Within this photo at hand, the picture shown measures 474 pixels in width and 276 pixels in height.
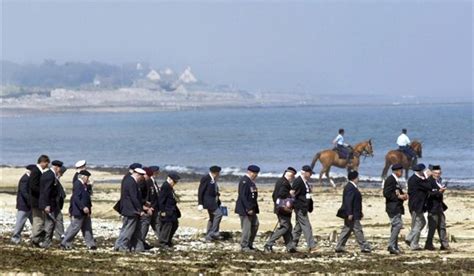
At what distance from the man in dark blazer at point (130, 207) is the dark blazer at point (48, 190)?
1234 millimetres

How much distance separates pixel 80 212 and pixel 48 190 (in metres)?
0.69

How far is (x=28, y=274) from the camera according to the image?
17.4 meters

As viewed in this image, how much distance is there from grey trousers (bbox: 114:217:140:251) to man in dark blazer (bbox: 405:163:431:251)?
5038mm

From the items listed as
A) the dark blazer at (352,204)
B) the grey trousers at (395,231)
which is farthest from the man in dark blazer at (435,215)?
the dark blazer at (352,204)


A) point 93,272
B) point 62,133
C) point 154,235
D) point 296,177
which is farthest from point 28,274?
point 62,133

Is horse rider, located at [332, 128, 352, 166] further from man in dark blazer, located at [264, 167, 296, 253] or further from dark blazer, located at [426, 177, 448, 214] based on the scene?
man in dark blazer, located at [264, 167, 296, 253]

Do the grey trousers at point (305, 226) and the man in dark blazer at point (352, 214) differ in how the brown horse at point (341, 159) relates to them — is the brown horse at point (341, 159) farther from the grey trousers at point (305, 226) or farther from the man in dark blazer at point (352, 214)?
the man in dark blazer at point (352, 214)

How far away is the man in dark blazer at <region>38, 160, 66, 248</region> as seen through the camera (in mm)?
21636

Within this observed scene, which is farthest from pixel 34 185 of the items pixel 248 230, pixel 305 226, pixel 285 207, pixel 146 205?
pixel 305 226

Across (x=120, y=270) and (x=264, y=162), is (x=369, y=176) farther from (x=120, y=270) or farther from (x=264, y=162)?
(x=120, y=270)

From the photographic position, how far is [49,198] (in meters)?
21.7

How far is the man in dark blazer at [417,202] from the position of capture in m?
22.3

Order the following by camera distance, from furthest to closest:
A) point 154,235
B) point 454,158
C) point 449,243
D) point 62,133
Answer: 1. point 62,133
2. point 454,158
3. point 154,235
4. point 449,243

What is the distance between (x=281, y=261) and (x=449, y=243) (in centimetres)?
479
